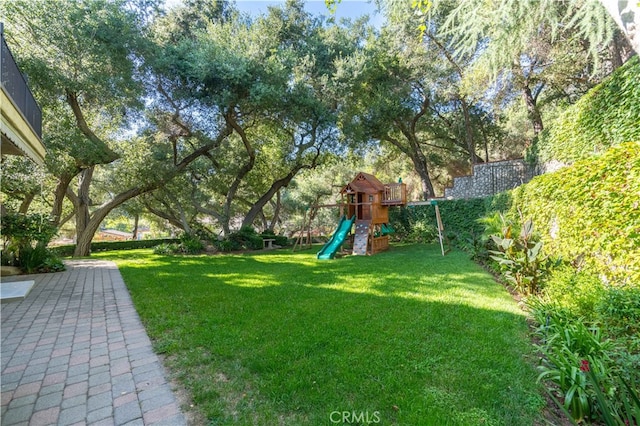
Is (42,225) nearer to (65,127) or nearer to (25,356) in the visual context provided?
(65,127)

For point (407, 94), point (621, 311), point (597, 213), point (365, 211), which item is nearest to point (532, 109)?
point (407, 94)

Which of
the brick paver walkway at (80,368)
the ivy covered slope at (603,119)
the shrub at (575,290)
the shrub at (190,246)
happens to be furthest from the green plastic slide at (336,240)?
the ivy covered slope at (603,119)

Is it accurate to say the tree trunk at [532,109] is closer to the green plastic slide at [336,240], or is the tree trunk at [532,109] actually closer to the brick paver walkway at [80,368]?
the green plastic slide at [336,240]

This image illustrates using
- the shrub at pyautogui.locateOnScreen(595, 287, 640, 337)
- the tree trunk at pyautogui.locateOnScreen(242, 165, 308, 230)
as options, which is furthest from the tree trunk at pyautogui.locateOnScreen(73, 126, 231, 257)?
the shrub at pyautogui.locateOnScreen(595, 287, 640, 337)

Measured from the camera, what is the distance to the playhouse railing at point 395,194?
12.5 meters

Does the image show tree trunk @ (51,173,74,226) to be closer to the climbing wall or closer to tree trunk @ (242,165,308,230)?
tree trunk @ (242,165,308,230)

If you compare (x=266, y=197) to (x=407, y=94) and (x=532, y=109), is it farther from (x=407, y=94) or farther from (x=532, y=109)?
(x=532, y=109)

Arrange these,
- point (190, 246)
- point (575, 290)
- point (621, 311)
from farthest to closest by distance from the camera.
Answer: point (190, 246)
point (575, 290)
point (621, 311)

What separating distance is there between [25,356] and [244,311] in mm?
2329

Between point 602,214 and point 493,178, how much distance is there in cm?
1028

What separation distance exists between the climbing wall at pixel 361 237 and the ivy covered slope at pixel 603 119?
6563mm

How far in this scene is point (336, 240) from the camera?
11.2 metres

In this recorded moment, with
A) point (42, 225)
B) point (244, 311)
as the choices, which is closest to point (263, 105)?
point (42, 225)

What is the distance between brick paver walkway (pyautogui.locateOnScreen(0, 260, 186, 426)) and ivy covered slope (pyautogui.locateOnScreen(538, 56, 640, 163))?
788cm
